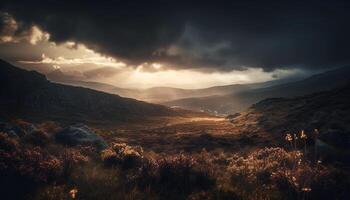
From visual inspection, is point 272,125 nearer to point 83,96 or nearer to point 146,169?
point 146,169

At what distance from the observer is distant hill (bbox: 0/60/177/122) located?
87944 millimetres

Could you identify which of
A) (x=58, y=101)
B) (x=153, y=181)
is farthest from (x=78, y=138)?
(x=58, y=101)

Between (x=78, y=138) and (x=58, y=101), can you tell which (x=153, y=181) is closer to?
(x=78, y=138)

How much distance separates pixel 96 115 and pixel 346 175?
91362mm

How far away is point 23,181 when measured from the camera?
29.6ft

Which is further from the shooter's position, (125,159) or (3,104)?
(3,104)

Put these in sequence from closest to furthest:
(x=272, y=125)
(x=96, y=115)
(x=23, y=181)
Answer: (x=23, y=181), (x=272, y=125), (x=96, y=115)

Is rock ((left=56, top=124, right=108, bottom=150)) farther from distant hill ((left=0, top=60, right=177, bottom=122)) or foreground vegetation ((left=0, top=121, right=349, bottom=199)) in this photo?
distant hill ((left=0, top=60, right=177, bottom=122))

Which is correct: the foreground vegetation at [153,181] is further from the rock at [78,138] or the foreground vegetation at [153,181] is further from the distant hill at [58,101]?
the distant hill at [58,101]

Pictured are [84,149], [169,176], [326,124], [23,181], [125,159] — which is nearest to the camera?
[23,181]

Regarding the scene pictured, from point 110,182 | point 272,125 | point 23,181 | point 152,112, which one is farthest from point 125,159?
point 152,112

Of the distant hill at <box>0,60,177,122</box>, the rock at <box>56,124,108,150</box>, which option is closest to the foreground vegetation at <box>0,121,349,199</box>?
the rock at <box>56,124,108,150</box>

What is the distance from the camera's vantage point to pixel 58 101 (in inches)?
4016

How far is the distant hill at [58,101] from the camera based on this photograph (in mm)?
87944
